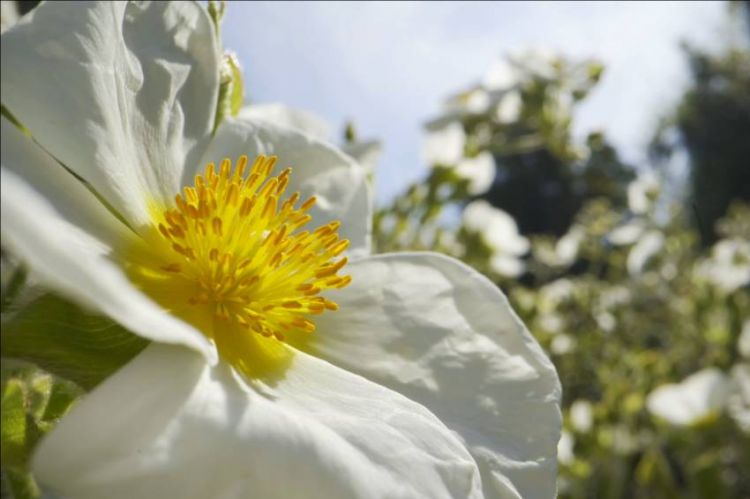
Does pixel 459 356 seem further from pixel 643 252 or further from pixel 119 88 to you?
pixel 643 252

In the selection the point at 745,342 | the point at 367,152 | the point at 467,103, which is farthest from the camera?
the point at 745,342

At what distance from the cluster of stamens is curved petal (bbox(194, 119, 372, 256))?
7 centimetres

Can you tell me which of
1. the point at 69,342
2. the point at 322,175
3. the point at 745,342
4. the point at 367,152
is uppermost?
the point at 69,342

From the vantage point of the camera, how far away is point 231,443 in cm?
39

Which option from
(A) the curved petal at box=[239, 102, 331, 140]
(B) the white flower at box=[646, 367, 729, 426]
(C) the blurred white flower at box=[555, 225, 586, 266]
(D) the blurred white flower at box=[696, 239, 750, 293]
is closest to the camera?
(A) the curved petal at box=[239, 102, 331, 140]

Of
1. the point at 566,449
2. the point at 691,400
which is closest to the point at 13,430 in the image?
the point at 566,449

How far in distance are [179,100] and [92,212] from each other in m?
0.15

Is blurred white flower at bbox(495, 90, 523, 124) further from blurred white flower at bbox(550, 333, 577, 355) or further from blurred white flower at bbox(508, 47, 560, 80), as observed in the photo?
blurred white flower at bbox(550, 333, 577, 355)

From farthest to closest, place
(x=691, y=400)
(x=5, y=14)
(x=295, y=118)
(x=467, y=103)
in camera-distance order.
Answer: (x=691, y=400) → (x=467, y=103) → (x=295, y=118) → (x=5, y=14)

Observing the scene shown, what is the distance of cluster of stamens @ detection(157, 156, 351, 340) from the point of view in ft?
1.86

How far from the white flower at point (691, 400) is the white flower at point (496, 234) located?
58 cm

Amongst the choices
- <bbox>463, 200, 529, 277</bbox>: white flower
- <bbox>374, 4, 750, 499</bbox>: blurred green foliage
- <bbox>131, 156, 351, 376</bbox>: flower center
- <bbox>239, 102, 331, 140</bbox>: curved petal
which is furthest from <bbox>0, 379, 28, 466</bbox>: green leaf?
<bbox>463, 200, 529, 277</bbox>: white flower

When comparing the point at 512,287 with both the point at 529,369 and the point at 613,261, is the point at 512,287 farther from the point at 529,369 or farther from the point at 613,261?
the point at 529,369

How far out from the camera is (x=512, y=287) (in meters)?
2.94
